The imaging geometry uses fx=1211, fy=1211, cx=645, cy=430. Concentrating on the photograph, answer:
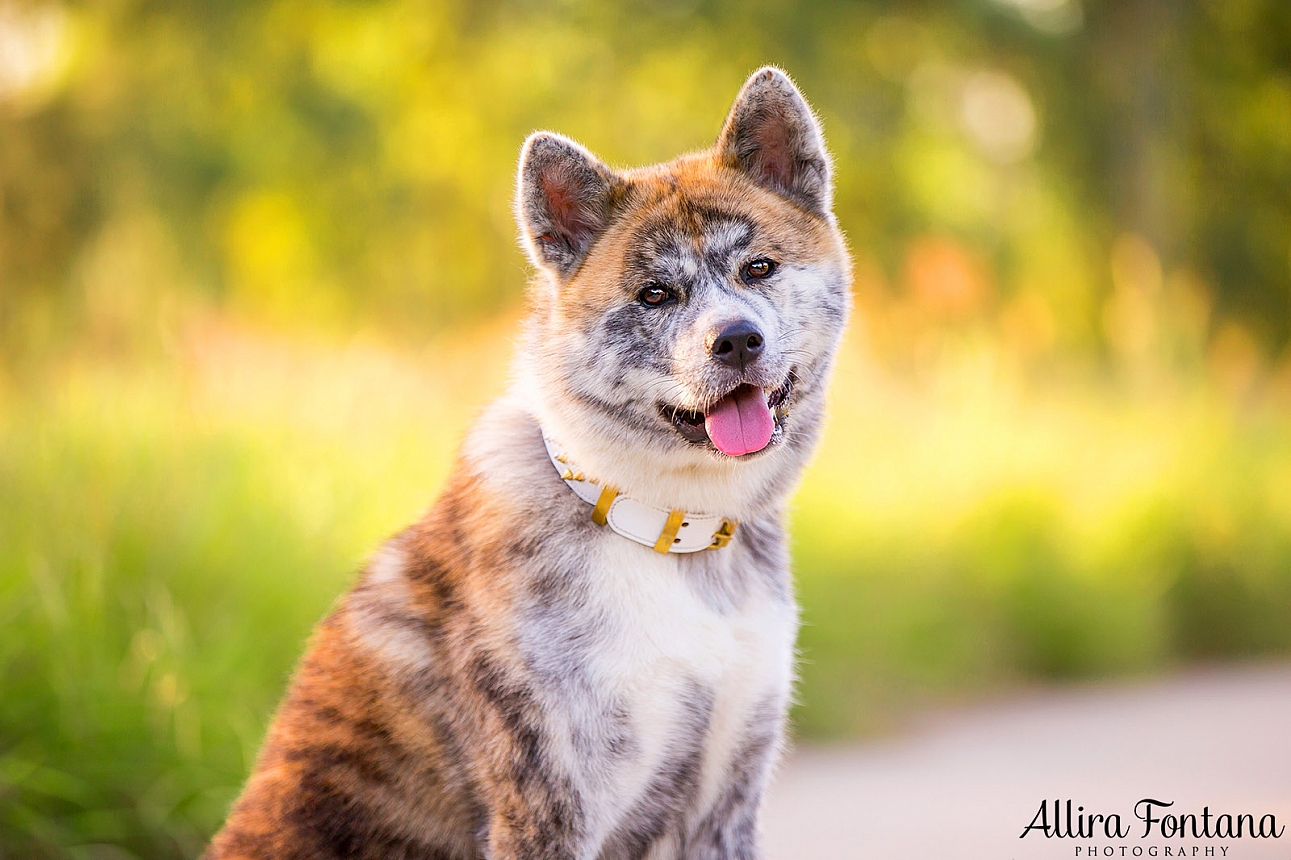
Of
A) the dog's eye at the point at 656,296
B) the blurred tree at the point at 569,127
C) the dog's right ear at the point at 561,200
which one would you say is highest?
the blurred tree at the point at 569,127

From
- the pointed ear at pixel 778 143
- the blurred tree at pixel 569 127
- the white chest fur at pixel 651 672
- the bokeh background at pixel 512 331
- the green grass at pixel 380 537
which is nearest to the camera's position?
the white chest fur at pixel 651 672

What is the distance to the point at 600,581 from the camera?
2.66 m

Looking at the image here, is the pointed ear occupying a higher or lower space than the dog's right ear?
higher

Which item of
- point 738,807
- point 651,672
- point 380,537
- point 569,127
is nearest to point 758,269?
point 651,672

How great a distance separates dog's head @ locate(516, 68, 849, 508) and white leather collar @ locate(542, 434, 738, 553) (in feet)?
0.22

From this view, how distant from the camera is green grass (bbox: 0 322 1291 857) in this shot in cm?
391

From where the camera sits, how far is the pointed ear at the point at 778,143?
10.2ft

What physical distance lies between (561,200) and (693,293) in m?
0.45

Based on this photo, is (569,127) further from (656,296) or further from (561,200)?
(656,296)

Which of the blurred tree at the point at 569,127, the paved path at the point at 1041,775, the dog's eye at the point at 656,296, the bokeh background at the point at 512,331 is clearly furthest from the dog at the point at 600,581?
the blurred tree at the point at 569,127

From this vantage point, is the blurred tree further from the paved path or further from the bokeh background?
the paved path

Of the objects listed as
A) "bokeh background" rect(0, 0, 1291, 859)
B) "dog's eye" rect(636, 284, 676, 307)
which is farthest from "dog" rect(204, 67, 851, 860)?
"bokeh background" rect(0, 0, 1291, 859)

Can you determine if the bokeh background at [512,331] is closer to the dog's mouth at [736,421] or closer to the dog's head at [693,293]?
the dog's head at [693,293]

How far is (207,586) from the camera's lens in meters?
4.56
